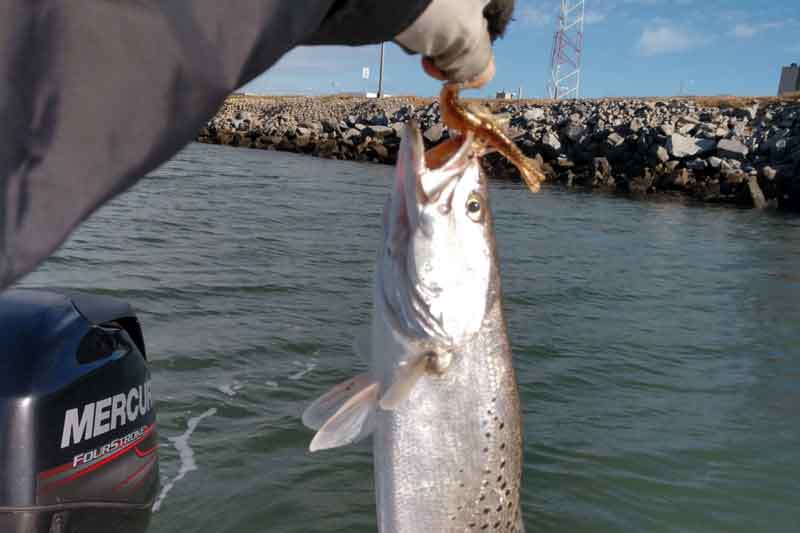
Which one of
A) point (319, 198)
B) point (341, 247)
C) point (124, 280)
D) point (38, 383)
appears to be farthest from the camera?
point (319, 198)

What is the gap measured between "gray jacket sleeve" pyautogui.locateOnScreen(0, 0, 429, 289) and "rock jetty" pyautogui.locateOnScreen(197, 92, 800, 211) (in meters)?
17.5

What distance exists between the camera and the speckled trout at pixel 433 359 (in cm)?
221

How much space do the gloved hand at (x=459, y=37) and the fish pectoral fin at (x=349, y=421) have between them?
97 centimetres

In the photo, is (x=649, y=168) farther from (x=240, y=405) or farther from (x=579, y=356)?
(x=240, y=405)

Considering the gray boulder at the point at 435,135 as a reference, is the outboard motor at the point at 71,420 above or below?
below

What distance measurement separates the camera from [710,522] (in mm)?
4363

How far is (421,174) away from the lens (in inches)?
86.6

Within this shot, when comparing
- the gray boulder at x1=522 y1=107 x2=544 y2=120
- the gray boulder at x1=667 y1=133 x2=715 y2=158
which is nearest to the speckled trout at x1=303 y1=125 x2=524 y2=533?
the gray boulder at x1=667 y1=133 x2=715 y2=158

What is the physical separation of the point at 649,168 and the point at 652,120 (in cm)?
546

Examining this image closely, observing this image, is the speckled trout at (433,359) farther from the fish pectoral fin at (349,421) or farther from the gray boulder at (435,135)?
the gray boulder at (435,135)

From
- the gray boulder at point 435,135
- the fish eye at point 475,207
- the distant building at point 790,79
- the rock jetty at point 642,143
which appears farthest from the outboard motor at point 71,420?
the distant building at point 790,79

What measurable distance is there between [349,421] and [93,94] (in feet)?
5.21

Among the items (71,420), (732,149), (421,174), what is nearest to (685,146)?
(732,149)

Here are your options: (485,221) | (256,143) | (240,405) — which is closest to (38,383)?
(485,221)
